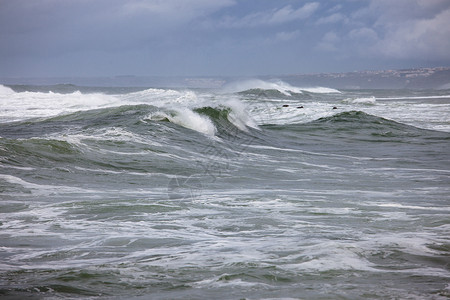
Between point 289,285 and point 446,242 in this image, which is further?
point 446,242

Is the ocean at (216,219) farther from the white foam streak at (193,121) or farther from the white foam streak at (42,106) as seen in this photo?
the white foam streak at (42,106)

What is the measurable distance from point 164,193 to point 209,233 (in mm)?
2752

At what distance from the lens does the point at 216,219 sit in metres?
6.81

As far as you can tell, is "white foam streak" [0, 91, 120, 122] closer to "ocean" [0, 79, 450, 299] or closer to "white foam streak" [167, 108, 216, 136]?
"white foam streak" [167, 108, 216, 136]

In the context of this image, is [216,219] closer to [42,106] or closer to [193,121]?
[193,121]

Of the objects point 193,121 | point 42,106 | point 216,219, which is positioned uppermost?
point 42,106

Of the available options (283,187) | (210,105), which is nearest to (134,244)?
(283,187)

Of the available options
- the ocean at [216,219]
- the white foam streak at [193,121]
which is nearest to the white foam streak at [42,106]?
the white foam streak at [193,121]

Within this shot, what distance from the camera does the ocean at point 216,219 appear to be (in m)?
4.31

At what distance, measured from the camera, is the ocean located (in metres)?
4.31

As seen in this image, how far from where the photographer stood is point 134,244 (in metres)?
5.56

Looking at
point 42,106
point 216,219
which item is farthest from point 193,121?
point 42,106

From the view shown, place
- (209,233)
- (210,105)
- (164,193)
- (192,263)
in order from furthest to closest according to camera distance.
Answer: (210,105), (164,193), (209,233), (192,263)

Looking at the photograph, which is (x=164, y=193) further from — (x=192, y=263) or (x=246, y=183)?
(x=192, y=263)
